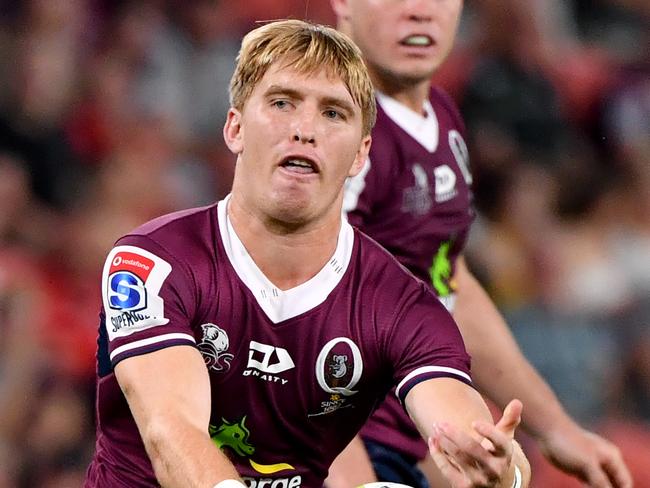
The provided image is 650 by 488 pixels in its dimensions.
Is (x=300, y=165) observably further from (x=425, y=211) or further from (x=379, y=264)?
(x=425, y=211)

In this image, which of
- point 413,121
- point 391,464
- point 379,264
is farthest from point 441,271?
point 379,264

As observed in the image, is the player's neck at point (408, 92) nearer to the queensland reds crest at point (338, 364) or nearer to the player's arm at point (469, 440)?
the queensland reds crest at point (338, 364)

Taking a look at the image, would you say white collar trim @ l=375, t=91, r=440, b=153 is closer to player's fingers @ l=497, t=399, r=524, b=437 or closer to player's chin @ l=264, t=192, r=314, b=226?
player's chin @ l=264, t=192, r=314, b=226

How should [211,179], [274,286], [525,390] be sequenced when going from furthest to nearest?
[211,179], [525,390], [274,286]

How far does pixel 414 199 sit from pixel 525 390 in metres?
0.82

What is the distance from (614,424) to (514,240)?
45.5 inches

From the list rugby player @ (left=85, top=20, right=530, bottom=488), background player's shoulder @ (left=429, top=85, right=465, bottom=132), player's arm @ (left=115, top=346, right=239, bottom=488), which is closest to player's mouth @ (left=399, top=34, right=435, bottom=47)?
background player's shoulder @ (left=429, top=85, right=465, bottom=132)

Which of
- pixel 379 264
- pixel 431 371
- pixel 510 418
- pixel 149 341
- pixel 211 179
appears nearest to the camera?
pixel 510 418

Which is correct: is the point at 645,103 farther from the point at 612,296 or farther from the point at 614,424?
the point at 614,424

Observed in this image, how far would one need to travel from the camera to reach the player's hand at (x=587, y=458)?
14.5 feet

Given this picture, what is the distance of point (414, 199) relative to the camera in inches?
166

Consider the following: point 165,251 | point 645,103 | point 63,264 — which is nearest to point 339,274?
point 165,251

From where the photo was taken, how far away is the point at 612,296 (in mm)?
7484

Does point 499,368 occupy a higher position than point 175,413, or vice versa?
point 175,413
